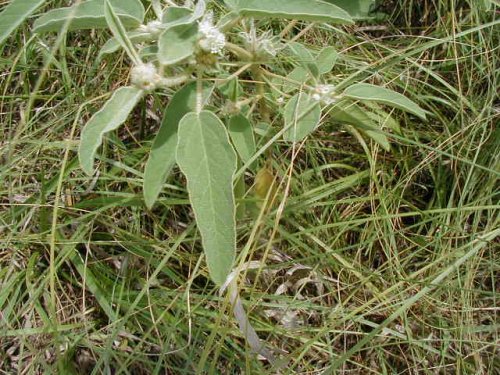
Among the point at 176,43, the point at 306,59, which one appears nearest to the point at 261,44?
the point at 306,59

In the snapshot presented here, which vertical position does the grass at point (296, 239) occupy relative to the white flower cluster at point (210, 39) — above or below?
below

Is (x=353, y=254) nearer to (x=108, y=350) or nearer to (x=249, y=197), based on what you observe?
(x=249, y=197)

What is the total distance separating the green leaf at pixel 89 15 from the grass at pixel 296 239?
0.27m

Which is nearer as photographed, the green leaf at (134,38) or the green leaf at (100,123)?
the green leaf at (100,123)

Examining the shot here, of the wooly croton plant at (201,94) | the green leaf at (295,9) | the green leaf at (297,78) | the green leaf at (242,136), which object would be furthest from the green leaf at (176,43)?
the green leaf at (297,78)

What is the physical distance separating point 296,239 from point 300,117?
350mm

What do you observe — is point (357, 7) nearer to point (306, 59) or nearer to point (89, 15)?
point (306, 59)

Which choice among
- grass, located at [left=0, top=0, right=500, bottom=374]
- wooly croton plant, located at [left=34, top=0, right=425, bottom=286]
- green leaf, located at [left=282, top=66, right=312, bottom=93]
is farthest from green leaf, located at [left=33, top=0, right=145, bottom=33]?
green leaf, located at [left=282, top=66, right=312, bottom=93]

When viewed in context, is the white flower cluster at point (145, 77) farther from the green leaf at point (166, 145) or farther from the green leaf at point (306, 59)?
the green leaf at point (306, 59)

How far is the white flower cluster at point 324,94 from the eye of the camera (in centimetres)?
141

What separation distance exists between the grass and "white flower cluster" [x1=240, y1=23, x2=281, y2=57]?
0.35 meters

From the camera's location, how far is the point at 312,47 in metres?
1.88

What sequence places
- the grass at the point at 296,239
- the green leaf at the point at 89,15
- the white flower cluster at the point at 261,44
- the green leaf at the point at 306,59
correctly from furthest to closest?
1. the grass at the point at 296,239
2. the green leaf at the point at 306,59
3. the white flower cluster at the point at 261,44
4. the green leaf at the point at 89,15

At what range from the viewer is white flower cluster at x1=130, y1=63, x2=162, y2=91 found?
115 centimetres
